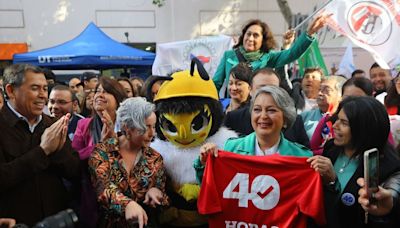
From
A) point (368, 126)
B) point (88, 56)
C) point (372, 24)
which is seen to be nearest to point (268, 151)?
point (368, 126)

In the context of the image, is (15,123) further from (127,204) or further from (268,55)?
(268,55)

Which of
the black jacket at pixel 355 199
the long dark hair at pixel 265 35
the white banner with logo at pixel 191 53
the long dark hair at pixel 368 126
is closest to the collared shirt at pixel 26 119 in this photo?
the black jacket at pixel 355 199

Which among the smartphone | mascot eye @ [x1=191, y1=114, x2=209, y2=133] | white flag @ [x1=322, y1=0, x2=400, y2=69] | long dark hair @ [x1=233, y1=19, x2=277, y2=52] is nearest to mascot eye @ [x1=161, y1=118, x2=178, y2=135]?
mascot eye @ [x1=191, y1=114, x2=209, y2=133]

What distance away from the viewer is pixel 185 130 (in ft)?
8.39

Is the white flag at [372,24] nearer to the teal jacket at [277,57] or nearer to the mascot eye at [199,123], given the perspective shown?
the teal jacket at [277,57]

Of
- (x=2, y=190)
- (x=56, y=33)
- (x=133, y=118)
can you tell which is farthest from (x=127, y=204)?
(x=56, y=33)

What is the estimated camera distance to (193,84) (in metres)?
2.59

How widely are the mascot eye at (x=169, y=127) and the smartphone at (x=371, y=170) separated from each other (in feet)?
3.95

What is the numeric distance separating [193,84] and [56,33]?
13312mm

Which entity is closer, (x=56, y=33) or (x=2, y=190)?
→ (x=2, y=190)

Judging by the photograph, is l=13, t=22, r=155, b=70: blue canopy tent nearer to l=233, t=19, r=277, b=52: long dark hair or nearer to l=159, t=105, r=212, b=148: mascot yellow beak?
l=233, t=19, r=277, b=52: long dark hair

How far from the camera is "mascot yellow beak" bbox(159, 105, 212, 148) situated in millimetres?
2547

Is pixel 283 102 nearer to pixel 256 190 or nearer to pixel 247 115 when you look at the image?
pixel 256 190

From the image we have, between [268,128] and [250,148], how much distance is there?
20cm
